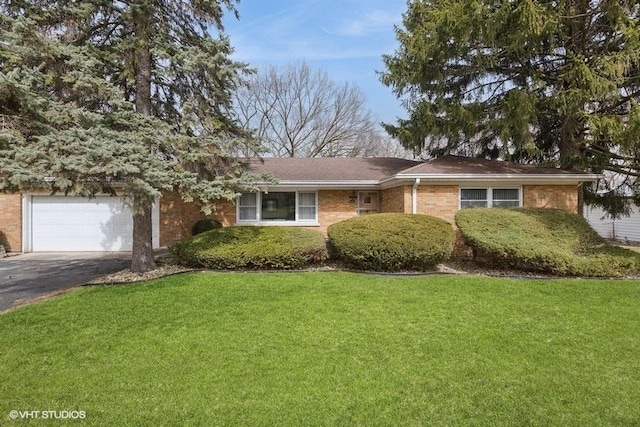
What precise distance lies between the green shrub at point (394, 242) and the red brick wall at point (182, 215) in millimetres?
5585

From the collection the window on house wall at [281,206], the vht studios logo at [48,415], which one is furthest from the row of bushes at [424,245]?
the vht studios logo at [48,415]

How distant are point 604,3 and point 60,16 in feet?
41.6

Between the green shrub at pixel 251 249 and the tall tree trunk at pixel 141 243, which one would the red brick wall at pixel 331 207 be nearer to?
the green shrub at pixel 251 249

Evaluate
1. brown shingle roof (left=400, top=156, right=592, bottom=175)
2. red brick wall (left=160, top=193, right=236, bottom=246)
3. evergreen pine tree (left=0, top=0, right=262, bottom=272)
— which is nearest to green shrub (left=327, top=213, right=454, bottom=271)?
brown shingle roof (left=400, top=156, right=592, bottom=175)

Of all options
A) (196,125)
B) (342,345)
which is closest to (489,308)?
(342,345)

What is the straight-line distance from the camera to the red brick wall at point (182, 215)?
13844mm

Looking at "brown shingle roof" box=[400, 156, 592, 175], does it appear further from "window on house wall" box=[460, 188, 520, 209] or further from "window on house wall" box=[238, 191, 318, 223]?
"window on house wall" box=[238, 191, 318, 223]

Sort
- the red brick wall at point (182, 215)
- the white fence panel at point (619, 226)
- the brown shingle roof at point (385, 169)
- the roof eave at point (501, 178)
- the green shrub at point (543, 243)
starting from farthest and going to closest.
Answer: the white fence panel at point (619, 226), the red brick wall at point (182, 215), the brown shingle roof at point (385, 169), the roof eave at point (501, 178), the green shrub at point (543, 243)

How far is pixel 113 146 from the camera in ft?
22.6

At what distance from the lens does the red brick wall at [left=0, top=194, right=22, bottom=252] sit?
44.0 feet

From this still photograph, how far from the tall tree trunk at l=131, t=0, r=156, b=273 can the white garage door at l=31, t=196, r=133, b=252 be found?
16.8 feet

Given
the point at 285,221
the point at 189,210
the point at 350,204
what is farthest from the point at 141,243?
the point at 350,204

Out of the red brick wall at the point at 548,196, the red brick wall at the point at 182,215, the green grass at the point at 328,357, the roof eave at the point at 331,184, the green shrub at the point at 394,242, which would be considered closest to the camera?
the green grass at the point at 328,357

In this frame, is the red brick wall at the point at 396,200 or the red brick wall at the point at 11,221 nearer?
the red brick wall at the point at 396,200
